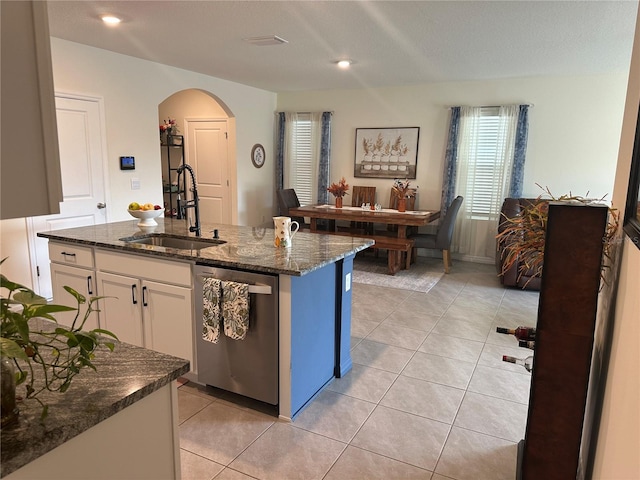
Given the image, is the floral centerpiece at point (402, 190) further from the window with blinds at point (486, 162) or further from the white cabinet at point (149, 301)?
the white cabinet at point (149, 301)

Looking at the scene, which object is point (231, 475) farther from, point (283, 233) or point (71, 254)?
point (71, 254)

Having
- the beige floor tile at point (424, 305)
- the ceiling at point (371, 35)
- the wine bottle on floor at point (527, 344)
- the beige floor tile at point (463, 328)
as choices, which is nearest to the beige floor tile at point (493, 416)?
the wine bottle on floor at point (527, 344)

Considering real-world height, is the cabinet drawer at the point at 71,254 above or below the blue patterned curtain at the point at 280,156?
below

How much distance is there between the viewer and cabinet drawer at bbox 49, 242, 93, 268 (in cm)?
301

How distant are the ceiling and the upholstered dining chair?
170 cm

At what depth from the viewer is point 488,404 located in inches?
107

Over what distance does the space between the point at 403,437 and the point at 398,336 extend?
141 centimetres

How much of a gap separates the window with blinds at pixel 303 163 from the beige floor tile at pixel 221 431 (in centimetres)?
520

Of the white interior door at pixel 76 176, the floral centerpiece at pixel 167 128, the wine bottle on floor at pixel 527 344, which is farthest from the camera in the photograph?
the floral centerpiece at pixel 167 128

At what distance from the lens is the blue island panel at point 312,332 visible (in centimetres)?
242

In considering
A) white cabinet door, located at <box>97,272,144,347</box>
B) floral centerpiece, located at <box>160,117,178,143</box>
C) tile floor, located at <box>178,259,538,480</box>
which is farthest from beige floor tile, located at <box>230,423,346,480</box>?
floral centerpiece, located at <box>160,117,178,143</box>

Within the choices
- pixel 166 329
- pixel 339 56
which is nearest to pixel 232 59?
pixel 339 56

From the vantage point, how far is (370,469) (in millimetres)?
2117

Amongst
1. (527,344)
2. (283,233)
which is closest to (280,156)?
(283,233)
